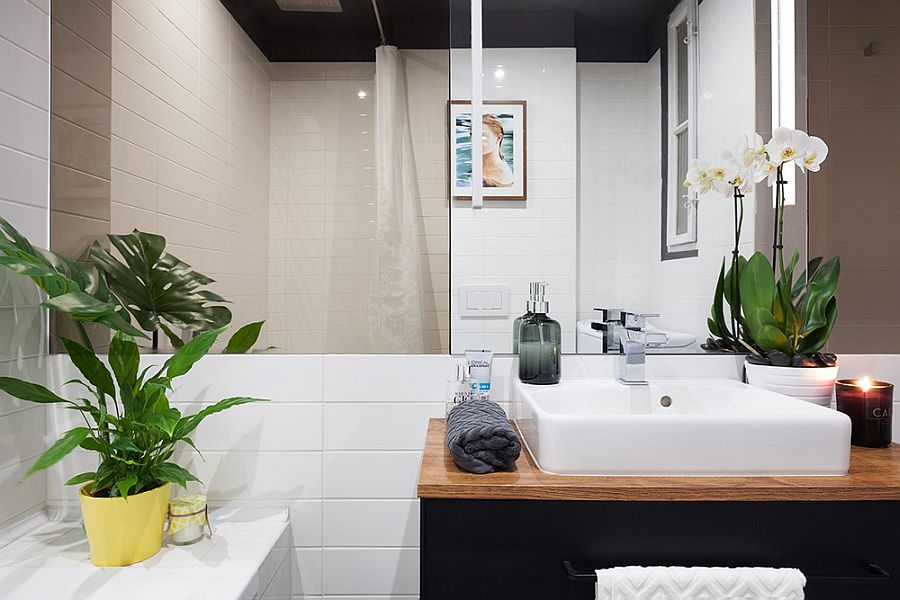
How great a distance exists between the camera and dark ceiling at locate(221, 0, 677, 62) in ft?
4.57

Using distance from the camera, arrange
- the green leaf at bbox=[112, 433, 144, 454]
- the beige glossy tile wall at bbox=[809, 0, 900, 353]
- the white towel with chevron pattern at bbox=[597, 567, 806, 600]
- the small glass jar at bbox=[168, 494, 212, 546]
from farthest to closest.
→ the beige glossy tile wall at bbox=[809, 0, 900, 353] < the small glass jar at bbox=[168, 494, 212, 546] < the green leaf at bbox=[112, 433, 144, 454] < the white towel with chevron pattern at bbox=[597, 567, 806, 600]

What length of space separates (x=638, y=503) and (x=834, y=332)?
86 cm

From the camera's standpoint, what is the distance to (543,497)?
907 mm

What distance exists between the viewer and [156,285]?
55.2 inches

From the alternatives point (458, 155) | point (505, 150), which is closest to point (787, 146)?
point (505, 150)

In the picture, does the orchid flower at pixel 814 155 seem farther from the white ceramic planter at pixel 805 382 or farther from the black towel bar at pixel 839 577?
the black towel bar at pixel 839 577

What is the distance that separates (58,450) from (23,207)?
0.63 metres

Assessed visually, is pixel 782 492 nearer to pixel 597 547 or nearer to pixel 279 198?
pixel 597 547

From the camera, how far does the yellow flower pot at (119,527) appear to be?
43.9 inches

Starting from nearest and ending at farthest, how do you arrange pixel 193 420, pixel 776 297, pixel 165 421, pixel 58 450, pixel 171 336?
pixel 58 450 < pixel 165 421 < pixel 193 420 < pixel 776 297 < pixel 171 336

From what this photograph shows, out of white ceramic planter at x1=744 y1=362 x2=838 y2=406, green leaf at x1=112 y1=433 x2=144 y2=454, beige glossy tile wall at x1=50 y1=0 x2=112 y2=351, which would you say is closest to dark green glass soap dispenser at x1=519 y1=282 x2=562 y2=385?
white ceramic planter at x1=744 y1=362 x2=838 y2=406

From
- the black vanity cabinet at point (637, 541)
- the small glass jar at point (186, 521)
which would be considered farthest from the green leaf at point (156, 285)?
the black vanity cabinet at point (637, 541)

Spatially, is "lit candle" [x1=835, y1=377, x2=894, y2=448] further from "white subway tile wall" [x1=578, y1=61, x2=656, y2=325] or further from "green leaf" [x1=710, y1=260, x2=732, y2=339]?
"white subway tile wall" [x1=578, y1=61, x2=656, y2=325]

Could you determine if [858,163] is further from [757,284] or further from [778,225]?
[757,284]
